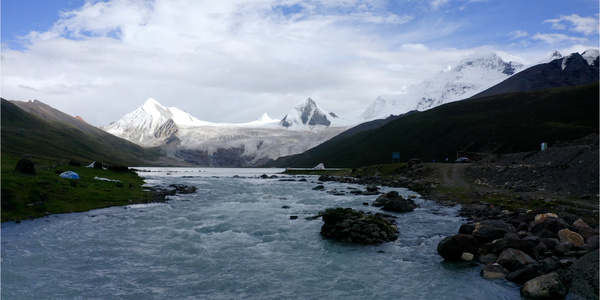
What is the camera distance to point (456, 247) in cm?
2338

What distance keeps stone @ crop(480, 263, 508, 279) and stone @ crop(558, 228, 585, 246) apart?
19.7 ft

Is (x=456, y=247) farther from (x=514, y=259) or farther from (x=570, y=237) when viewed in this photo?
(x=570, y=237)

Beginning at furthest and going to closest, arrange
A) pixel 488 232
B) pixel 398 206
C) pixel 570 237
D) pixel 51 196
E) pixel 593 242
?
pixel 398 206 → pixel 51 196 → pixel 488 232 → pixel 570 237 → pixel 593 242

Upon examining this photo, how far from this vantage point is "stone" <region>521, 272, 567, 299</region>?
16.6 m

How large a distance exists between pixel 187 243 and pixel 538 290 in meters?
22.4

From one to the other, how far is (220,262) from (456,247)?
48.6 feet

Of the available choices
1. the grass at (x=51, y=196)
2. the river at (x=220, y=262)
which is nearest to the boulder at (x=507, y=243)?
the river at (x=220, y=262)

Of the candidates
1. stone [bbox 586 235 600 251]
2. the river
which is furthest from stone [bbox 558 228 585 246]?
the river

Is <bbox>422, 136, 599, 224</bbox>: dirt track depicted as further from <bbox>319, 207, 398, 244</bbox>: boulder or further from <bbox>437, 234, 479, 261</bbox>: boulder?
<bbox>319, 207, 398, 244</bbox>: boulder

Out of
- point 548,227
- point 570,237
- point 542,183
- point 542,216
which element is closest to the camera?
point 570,237

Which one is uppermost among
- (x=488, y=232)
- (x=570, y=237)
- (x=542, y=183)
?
(x=542, y=183)

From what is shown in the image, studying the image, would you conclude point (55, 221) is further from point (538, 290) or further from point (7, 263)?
point (538, 290)

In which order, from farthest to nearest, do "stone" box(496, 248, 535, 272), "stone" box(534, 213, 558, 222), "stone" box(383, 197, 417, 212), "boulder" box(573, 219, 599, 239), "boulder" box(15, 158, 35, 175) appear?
"boulder" box(15, 158, 35, 175) → "stone" box(383, 197, 417, 212) → "stone" box(534, 213, 558, 222) → "boulder" box(573, 219, 599, 239) → "stone" box(496, 248, 535, 272)

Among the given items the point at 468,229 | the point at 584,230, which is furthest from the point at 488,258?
the point at 584,230
